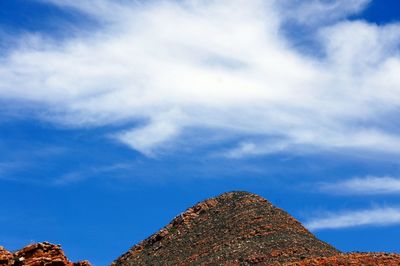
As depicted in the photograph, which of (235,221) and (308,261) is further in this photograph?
(235,221)

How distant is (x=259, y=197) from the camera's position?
73812mm

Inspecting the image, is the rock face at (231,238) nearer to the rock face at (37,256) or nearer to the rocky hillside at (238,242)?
the rocky hillside at (238,242)

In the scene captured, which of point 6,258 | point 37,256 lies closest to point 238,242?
point 37,256

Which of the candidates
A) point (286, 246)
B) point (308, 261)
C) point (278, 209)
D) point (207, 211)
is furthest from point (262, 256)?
point (207, 211)

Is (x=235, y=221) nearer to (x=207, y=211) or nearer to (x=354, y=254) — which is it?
(x=207, y=211)

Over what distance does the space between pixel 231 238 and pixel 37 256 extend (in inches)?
1027

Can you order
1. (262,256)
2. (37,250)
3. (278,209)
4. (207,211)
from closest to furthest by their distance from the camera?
(37,250)
(262,256)
(278,209)
(207,211)

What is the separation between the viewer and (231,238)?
64.0 m

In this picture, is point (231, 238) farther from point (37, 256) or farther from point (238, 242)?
point (37, 256)

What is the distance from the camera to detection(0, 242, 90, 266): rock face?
40031 millimetres

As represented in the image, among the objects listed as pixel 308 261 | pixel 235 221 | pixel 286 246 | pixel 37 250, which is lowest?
pixel 37 250

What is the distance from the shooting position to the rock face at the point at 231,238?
191ft

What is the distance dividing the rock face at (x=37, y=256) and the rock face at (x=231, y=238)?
18885 millimetres

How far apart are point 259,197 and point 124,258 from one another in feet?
50.2
